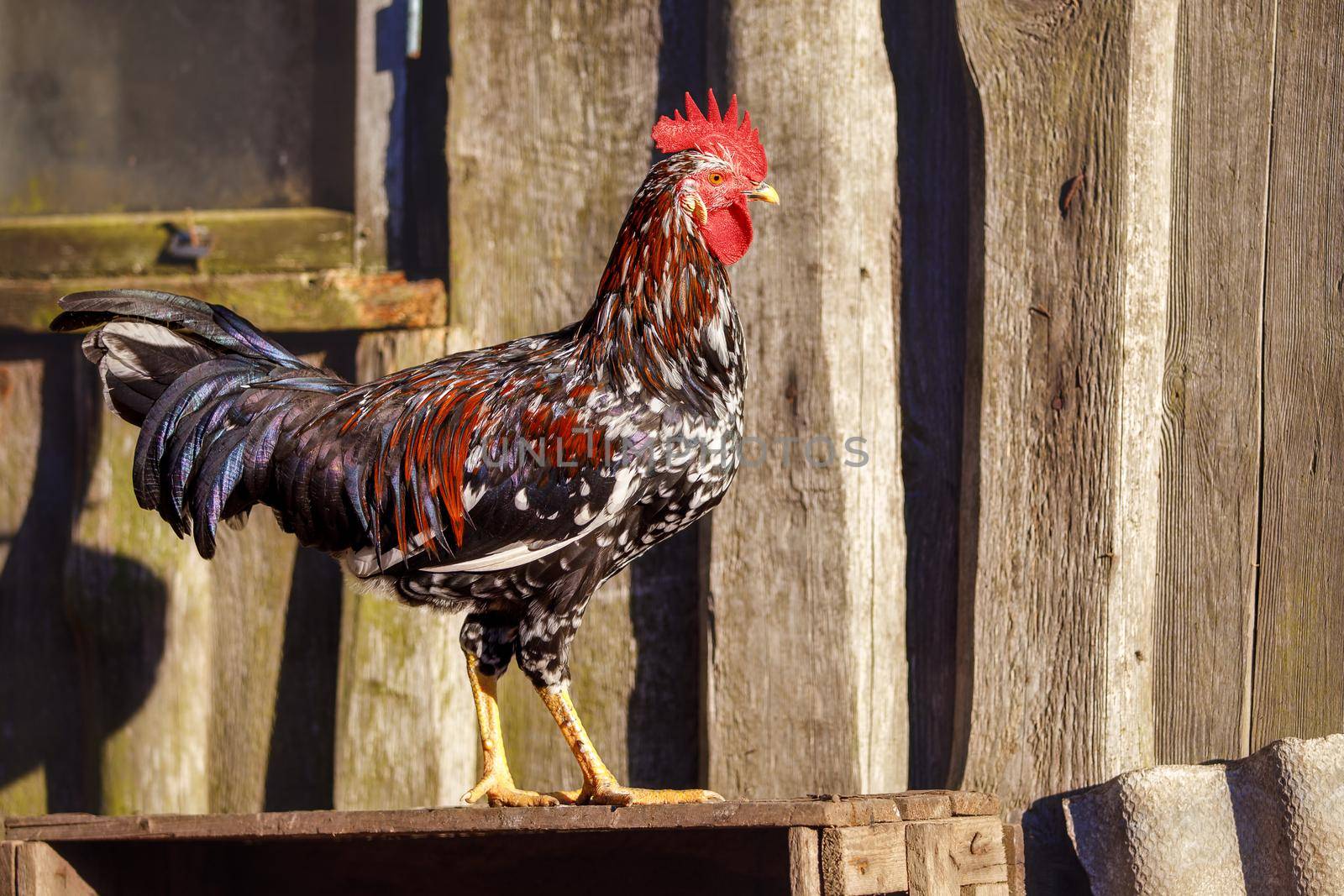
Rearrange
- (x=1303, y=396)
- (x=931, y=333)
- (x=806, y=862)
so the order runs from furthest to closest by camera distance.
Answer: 1. (x=931, y=333)
2. (x=1303, y=396)
3. (x=806, y=862)

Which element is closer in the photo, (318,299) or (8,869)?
(8,869)

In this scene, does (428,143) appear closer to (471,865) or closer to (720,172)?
(720,172)

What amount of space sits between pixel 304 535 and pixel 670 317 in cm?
84

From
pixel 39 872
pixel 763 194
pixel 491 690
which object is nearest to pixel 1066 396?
pixel 763 194

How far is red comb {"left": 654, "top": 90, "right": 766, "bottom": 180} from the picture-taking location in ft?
7.91

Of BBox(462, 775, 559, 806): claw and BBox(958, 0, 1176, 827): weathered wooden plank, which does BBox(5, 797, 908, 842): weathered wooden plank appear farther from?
BBox(958, 0, 1176, 827): weathered wooden plank

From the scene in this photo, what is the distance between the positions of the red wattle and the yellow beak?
2 centimetres

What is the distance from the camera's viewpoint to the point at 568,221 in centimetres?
304

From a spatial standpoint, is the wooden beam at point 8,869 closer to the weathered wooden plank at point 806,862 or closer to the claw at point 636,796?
the claw at point 636,796

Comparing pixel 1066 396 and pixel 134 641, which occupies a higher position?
pixel 1066 396

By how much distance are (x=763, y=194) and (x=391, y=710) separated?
1.54 m

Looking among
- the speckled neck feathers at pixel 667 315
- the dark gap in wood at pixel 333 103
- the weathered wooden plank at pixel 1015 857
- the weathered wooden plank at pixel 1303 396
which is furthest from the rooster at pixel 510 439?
the weathered wooden plank at pixel 1303 396

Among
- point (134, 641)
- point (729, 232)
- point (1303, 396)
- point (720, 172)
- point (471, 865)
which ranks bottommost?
point (471, 865)

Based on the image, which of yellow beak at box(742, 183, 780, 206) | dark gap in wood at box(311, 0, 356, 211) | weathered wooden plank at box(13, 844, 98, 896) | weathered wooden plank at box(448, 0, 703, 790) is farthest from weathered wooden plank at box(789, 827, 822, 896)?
dark gap in wood at box(311, 0, 356, 211)
